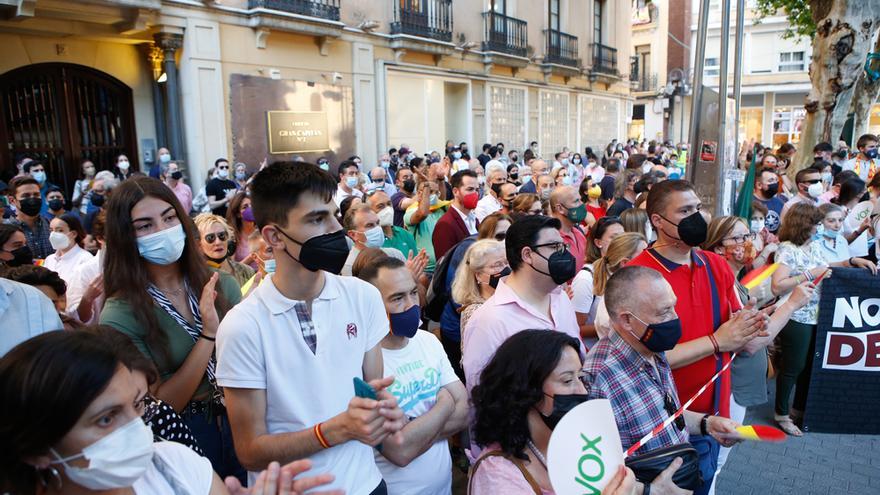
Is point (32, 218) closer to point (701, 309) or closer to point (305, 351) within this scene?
point (305, 351)

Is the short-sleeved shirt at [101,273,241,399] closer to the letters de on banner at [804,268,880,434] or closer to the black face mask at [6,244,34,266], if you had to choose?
the black face mask at [6,244,34,266]

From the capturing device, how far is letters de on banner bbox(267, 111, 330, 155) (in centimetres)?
1287

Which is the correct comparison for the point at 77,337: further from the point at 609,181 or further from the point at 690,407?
the point at 609,181

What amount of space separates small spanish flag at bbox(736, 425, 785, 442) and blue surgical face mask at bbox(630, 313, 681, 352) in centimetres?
43

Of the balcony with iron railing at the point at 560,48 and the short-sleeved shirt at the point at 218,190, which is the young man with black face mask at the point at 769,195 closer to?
the short-sleeved shirt at the point at 218,190

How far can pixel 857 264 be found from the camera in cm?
452

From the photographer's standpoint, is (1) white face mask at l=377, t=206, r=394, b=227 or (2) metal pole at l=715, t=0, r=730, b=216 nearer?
(1) white face mask at l=377, t=206, r=394, b=227

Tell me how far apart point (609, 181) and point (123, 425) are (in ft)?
29.2

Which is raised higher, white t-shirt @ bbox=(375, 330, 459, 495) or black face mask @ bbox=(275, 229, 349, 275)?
black face mask @ bbox=(275, 229, 349, 275)

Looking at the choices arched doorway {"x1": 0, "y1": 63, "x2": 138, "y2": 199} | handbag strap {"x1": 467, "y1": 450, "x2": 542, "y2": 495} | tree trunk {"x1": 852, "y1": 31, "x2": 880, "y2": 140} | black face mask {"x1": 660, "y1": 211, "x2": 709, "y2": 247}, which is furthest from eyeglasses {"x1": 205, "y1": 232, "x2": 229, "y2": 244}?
tree trunk {"x1": 852, "y1": 31, "x2": 880, "y2": 140}

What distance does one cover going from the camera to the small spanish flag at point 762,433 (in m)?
2.10

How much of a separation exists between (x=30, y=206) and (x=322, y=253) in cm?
473

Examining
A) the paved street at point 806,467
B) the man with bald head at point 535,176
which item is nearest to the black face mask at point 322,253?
the paved street at point 806,467

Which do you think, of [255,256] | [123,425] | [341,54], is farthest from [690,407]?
[341,54]
